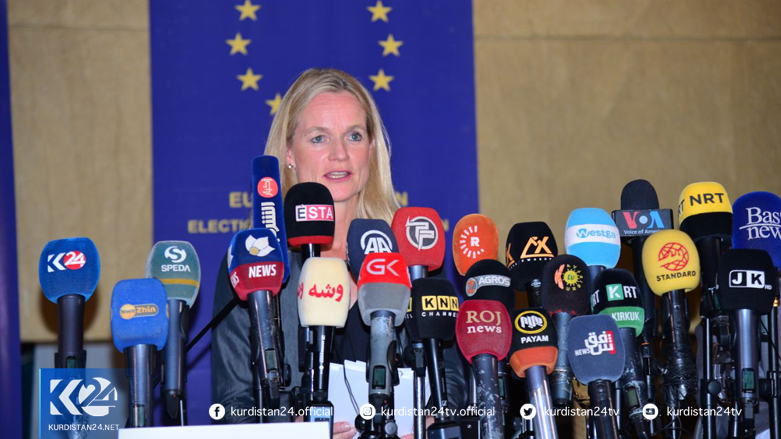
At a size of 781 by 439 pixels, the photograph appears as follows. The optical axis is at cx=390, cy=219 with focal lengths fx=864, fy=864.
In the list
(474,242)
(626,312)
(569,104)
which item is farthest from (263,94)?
(626,312)

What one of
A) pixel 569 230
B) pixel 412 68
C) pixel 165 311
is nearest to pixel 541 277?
pixel 569 230

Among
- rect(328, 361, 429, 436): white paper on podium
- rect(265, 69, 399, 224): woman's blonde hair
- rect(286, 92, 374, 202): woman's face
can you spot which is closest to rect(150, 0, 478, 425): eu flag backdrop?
rect(265, 69, 399, 224): woman's blonde hair

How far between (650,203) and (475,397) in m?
0.85

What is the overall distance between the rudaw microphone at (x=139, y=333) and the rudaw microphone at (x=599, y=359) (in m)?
0.94

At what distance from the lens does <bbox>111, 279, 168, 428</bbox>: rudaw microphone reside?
1.88 meters

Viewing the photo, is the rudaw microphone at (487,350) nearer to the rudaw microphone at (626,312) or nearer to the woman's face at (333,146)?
the rudaw microphone at (626,312)

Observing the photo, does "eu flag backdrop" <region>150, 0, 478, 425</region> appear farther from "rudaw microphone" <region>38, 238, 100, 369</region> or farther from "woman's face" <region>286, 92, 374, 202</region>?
"rudaw microphone" <region>38, 238, 100, 369</region>

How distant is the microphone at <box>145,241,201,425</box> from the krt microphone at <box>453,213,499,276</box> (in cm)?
70

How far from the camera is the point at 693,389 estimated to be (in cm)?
217

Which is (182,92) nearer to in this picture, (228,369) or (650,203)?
(228,369)

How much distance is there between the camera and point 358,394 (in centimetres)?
216

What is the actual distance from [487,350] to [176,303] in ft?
2.49

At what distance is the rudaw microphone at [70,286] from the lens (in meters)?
1.93

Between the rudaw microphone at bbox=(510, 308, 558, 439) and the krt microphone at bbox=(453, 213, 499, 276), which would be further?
the krt microphone at bbox=(453, 213, 499, 276)
